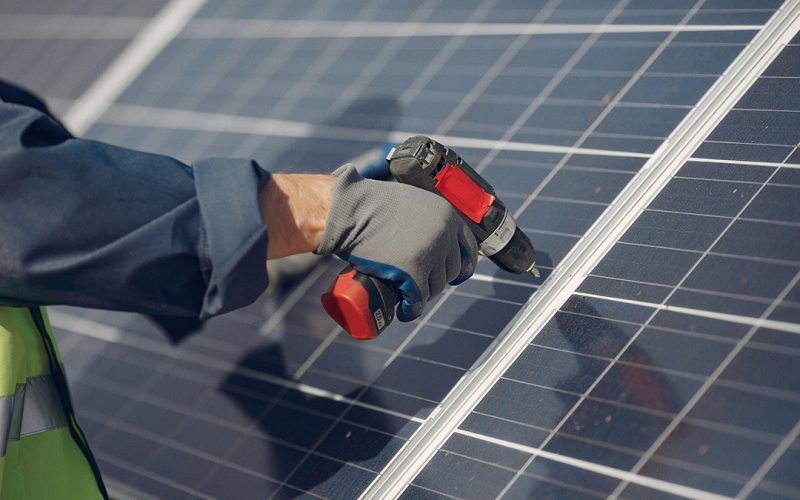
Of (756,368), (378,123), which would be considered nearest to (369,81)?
(378,123)

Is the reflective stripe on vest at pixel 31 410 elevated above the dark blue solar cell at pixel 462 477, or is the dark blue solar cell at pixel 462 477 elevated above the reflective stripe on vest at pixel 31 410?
the dark blue solar cell at pixel 462 477

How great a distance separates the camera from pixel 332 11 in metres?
6.11

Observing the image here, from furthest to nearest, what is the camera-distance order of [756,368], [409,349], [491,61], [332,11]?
[332,11] < [491,61] < [409,349] < [756,368]

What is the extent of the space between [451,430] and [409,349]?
1.96 ft

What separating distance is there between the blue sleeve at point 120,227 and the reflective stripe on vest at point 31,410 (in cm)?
44

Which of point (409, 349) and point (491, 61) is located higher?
point (491, 61)

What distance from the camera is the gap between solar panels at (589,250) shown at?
338 centimetres

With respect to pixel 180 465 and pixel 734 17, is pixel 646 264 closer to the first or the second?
pixel 734 17

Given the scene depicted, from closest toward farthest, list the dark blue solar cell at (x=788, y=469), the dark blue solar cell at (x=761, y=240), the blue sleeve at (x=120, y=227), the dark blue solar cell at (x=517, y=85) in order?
1. the dark blue solar cell at (x=788, y=469)
2. the blue sleeve at (x=120, y=227)
3. the dark blue solar cell at (x=761, y=240)
4. the dark blue solar cell at (x=517, y=85)

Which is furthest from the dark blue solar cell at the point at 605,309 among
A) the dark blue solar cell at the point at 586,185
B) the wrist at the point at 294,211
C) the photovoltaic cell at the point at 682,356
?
the wrist at the point at 294,211

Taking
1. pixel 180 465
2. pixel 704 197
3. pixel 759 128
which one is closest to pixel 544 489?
pixel 704 197

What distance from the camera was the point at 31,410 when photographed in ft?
11.3

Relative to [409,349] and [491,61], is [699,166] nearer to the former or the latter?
[409,349]

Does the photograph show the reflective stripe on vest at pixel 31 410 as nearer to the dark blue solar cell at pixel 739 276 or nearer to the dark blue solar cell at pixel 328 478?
the dark blue solar cell at pixel 328 478
